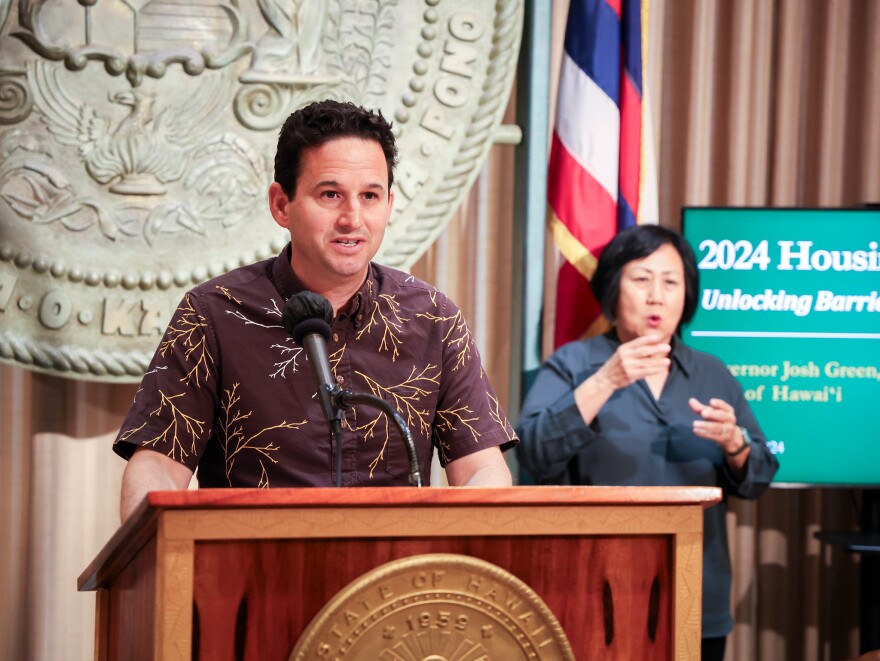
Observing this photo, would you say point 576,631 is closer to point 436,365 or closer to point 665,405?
point 436,365

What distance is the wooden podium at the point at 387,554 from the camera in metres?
1.27

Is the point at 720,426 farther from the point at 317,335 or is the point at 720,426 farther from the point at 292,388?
the point at 317,335

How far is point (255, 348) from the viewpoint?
200 centimetres

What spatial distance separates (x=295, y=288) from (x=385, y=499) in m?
0.82

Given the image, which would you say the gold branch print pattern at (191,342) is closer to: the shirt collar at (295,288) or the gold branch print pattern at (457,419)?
the shirt collar at (295,288)

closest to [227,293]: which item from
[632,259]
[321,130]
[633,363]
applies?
[321,130]

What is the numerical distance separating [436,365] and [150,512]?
2.87 ft

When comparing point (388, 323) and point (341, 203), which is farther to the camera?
point (388, 323)

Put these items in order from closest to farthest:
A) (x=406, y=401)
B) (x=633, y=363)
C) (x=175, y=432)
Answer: (x=175, y=432) → (x=406, y=401) → (x=633, y=363)

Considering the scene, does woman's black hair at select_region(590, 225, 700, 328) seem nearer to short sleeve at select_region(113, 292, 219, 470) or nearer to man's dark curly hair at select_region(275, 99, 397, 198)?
man's dark curly hair at select_region(275, 99, 397, 198)

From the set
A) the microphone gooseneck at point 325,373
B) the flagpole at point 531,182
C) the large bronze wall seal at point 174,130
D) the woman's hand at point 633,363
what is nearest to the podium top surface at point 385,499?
the microphone gooseneck at point 325,373

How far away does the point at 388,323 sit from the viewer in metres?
2.08

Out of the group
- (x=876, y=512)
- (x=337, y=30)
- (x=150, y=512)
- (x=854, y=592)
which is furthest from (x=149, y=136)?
(x=854, y=592)

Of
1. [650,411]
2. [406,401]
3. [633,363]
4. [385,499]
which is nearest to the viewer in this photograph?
[385,499]
